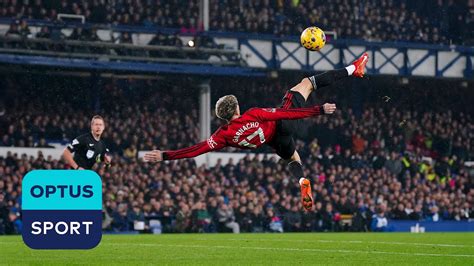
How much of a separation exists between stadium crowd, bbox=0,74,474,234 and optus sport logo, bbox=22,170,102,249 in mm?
13319

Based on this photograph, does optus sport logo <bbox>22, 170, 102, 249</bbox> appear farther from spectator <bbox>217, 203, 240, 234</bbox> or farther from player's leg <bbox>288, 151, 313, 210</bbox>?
spectator <bbox>217, 203, 240, 234</bbox>

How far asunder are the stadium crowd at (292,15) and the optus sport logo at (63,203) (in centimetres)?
1990

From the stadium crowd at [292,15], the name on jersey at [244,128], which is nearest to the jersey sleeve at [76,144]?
the name on jersey at [244,128]

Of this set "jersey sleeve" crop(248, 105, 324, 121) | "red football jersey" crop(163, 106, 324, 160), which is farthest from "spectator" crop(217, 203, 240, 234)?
"jersey sleeve" crop(248, 105, 324, 121)

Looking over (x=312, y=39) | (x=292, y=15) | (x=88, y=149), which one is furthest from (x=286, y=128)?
(x=292, y=15)

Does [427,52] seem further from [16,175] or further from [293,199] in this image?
[16,175]

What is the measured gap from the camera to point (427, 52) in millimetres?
38812

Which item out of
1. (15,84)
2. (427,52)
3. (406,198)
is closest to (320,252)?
(406,198)

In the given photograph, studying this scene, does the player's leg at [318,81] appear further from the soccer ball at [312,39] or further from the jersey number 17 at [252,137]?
the soccer ball at [312,39]

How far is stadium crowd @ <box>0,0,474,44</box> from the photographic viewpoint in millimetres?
34125

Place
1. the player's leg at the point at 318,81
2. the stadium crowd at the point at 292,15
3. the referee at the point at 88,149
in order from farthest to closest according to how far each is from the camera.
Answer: the stadium crowd at the point at 292,15, the referee at the point at 88,149, the player's leg at the point at 318,81

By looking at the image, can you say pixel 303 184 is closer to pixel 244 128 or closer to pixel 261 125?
pixel 261 125

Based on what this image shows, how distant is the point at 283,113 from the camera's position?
14.0m

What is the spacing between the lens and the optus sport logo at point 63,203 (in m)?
13.1
